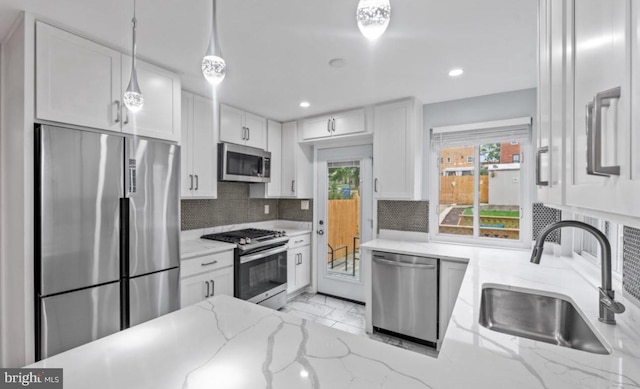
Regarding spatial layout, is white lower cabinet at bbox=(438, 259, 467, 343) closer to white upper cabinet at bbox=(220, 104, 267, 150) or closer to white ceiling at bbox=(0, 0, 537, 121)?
white ceiling at bbox=(0, 0, 537, 121)

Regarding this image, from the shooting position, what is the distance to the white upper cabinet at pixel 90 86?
5.32ft

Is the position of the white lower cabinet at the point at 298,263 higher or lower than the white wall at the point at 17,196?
lower

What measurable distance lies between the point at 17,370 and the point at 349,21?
2018 mm

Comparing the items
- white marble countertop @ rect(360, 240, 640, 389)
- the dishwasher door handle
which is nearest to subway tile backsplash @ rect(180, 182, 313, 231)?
the dishwasher door handle

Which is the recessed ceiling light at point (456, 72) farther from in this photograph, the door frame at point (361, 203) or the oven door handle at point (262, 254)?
the oven door handle at point (262, 254)

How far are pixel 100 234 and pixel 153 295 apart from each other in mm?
592

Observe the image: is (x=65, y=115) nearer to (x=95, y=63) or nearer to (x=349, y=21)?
(x=95, y=63)

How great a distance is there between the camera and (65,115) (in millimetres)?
1696

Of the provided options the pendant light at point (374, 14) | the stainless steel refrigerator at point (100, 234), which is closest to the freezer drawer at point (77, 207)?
the stainless steel refrigerator at point (100, 234)

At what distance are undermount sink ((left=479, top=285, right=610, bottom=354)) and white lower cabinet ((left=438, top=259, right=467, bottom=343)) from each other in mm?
773

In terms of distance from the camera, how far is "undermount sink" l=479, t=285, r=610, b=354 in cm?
137

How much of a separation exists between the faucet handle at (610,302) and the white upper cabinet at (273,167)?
321 cm

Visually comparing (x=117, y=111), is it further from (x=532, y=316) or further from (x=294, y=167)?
(x=532, y=316)

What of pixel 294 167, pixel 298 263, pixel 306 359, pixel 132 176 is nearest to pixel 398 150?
pixel 294 167
